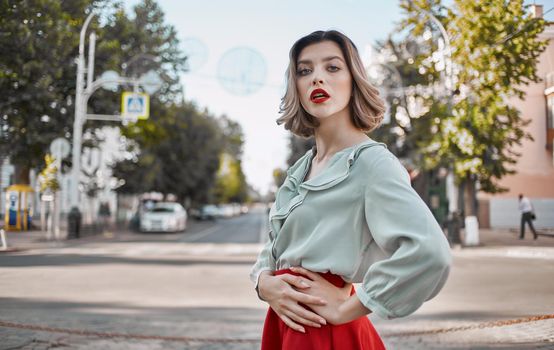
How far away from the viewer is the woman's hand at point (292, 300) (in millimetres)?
1508

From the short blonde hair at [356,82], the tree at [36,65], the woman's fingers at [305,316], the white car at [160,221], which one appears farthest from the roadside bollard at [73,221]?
the woman's fingers at [305,316]

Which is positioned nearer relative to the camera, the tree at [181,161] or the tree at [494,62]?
the tree at [494,62]

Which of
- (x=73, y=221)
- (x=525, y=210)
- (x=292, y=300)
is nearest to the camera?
(x=292, y=300)

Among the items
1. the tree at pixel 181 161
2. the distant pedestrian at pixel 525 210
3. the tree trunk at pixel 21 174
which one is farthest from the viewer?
the tree at pixel 181 161

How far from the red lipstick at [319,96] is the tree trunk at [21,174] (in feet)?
11.8

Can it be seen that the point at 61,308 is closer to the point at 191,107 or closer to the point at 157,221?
the point at 157,221

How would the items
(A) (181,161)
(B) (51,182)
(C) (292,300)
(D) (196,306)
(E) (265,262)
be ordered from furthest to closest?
(A) (181,161)
(B) (51,182)
(D) (196,306)
(E) (265,262)
(C) (292,300)

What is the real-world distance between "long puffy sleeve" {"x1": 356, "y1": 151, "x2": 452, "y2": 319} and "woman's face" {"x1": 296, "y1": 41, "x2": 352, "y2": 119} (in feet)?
1.01

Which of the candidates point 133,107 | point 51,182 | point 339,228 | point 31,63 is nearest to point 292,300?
point 339,228

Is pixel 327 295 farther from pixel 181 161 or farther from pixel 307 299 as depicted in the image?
pixel 181 161

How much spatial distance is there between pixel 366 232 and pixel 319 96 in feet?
1.52

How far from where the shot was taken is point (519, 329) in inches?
105

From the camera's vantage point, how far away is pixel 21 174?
190 inches

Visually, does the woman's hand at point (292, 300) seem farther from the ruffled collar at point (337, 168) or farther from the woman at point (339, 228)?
the ruffled collar at point (337, 168)
